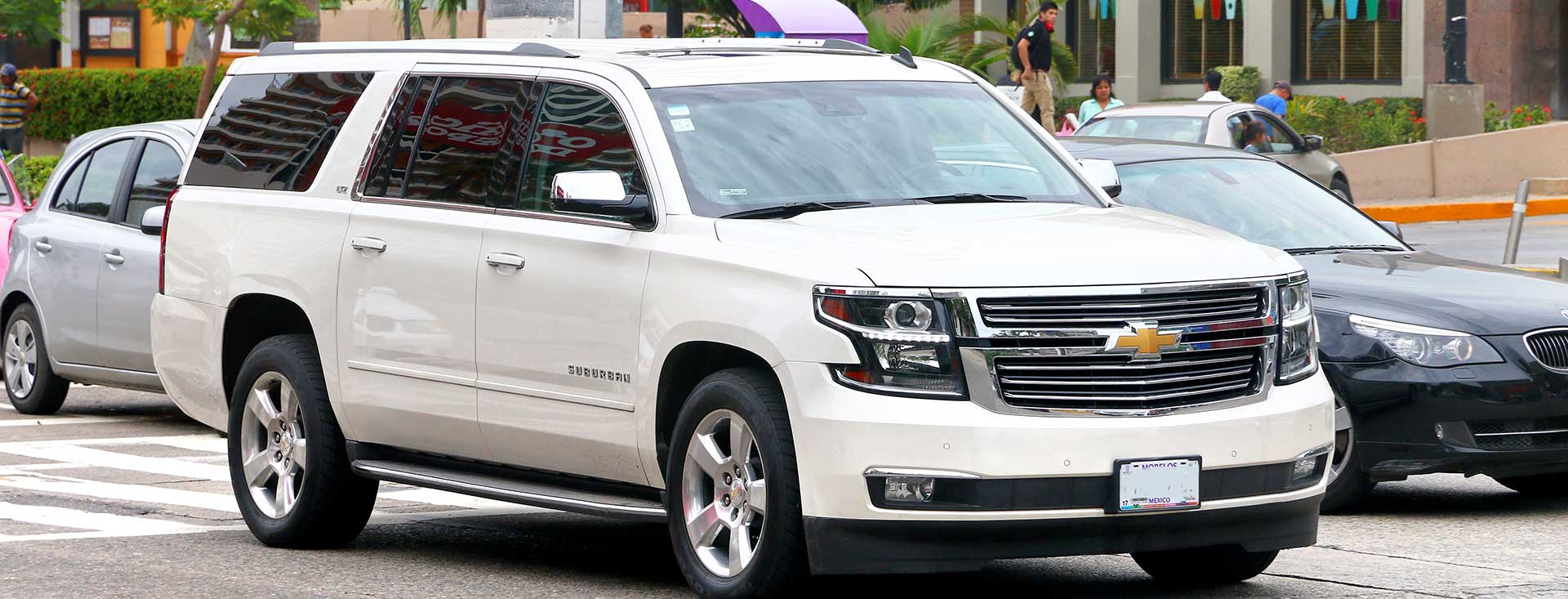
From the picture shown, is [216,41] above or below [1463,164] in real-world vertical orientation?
above

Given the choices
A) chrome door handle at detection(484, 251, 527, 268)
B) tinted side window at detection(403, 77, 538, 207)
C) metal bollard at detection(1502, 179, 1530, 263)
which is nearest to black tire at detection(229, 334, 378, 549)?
tinted side window at detection(403, 77, 538, 207)

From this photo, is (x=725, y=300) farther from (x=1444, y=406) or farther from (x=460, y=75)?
(x=1444, y=406)

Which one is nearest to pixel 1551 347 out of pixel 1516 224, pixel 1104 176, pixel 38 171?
pixel 1104 176

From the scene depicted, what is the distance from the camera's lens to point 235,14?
102 feet

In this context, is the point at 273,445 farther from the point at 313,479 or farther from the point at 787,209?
the point at 787,209

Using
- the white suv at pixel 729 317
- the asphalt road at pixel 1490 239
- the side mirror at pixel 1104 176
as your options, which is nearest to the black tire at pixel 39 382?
the white suv at pixel 729 317

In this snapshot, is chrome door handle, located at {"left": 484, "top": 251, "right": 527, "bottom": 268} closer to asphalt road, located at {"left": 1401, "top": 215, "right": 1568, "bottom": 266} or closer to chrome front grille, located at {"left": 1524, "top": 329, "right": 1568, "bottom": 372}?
chrome front grille, located at {"left": 1524, "top": 329, "right": 1568, "bottom": 372}

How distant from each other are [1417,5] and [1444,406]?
94.8ft

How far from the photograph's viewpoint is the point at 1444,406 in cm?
861

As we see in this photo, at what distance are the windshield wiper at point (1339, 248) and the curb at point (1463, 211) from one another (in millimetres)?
16932

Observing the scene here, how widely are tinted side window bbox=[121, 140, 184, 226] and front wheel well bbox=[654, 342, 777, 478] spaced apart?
6583 millimetres

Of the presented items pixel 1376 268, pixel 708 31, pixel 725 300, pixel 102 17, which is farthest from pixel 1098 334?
pixel 102 17

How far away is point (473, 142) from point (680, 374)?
142 cm

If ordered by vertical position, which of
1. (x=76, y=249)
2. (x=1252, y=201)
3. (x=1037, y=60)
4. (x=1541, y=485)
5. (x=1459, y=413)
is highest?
(x=1037, y=60)
